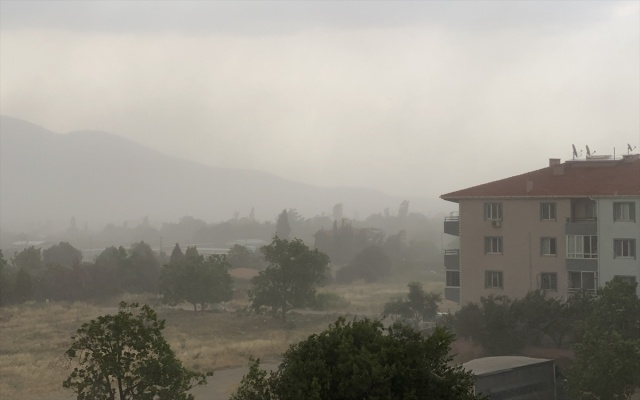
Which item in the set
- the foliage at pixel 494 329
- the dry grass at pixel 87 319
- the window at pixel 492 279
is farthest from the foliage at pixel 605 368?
the window at pixel 492 279

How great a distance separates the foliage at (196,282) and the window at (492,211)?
21099 millimetres

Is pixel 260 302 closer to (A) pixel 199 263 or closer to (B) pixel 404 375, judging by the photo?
(A) pixel 199 263

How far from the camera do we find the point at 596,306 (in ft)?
125

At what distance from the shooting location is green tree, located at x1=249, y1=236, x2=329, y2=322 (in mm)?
59250

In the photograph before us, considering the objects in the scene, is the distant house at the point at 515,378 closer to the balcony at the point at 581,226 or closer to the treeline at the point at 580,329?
the treeline at the point at 580,329

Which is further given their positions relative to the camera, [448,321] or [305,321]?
[305,321]

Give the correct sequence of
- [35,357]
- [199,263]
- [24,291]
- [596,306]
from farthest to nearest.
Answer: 1. [24,291]
2. [199,263]
3. [35,357]
4. [596,306]

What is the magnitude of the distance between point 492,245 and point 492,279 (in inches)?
69.4

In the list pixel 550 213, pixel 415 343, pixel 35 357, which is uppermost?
pixel 550 213

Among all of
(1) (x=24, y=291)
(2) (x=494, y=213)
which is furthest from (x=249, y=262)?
(2) (x=494, y=213)

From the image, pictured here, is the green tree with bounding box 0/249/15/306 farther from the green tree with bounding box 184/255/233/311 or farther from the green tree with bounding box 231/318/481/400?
the green tree with bounding box 231/318/481/400

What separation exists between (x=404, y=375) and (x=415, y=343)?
0.77 metres

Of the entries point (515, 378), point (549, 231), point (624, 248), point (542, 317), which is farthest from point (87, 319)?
point (515, 378)

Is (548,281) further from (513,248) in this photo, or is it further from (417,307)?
(417,307)
